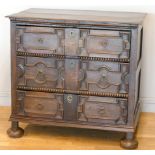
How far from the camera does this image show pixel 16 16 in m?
2.22

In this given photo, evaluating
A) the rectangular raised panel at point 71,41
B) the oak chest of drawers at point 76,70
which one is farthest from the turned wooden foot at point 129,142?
the rectangular raised panel at point 71,41

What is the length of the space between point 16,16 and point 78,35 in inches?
16.0

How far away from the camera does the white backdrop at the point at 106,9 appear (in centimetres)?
271

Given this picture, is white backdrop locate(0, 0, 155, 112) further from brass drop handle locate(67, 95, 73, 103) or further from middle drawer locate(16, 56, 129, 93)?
brass drop handle locate(67, 95, 73, 103)

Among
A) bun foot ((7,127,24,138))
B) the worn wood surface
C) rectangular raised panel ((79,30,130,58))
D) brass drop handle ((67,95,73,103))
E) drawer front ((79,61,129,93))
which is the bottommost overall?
the worn wood surface

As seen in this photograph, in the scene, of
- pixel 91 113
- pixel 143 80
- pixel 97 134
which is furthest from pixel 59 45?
pixel 143 80

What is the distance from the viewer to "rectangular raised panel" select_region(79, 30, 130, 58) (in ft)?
6.98

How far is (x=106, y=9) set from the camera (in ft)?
8.96

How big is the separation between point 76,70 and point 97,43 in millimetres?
217

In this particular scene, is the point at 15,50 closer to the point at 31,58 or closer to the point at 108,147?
the point at 31,58

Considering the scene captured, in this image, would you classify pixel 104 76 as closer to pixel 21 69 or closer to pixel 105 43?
pixel 105 43

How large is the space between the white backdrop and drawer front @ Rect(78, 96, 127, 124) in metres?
0.69

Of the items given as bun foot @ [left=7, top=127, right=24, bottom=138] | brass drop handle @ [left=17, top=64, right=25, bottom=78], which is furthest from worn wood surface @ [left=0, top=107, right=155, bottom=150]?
brass drop handle @ [left=17, top=64, right=25, bottom=78]

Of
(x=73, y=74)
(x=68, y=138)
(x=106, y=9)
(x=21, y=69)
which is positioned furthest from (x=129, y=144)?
(x=106, y=9)
